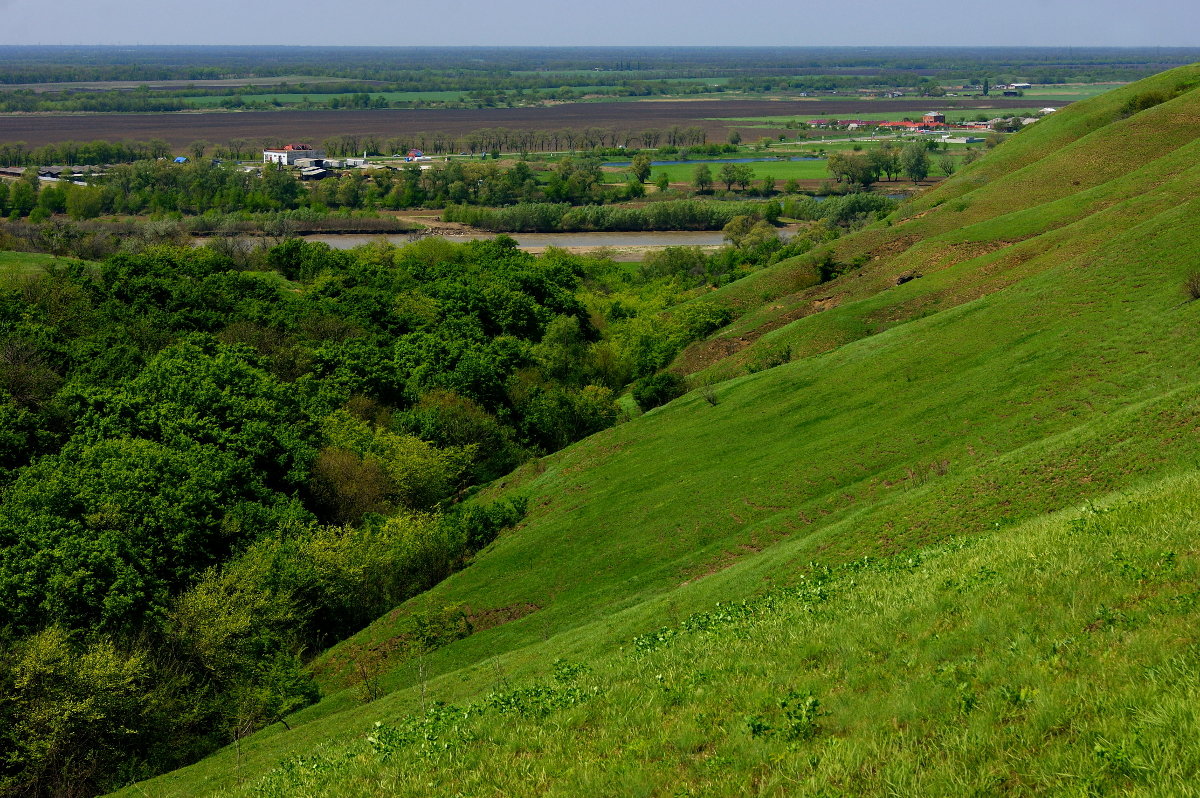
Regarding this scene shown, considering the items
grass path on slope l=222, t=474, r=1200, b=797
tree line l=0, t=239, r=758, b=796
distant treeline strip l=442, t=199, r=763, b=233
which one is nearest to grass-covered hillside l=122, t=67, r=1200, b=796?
grass path on slope l=222, t=474, r=1200, b=797

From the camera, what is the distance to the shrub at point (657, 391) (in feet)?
219

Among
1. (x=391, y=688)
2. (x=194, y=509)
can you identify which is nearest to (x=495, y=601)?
(x=391, y=688)

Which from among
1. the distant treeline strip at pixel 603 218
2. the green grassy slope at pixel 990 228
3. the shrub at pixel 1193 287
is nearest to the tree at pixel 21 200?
the distant treeline strip at pixel 603 218

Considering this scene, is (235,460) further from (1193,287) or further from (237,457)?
(1193,287)

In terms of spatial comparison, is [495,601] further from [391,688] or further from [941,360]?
[941,360]

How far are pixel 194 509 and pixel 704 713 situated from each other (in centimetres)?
3656

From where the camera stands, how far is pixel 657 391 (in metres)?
66.6

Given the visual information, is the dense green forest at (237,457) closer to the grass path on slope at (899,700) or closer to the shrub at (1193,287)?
the grass path on slope at (899,700)

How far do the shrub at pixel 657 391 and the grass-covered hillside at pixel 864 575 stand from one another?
10.6 feet

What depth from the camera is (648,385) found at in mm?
67312

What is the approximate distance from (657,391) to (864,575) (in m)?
43.6

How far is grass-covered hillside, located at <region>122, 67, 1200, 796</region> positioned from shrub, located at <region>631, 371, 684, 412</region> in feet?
10.6

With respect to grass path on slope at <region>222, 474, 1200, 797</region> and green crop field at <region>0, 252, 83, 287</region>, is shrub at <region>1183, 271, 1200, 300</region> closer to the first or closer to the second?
grass path on slope at <region>222, 474, 1200, 797</region>

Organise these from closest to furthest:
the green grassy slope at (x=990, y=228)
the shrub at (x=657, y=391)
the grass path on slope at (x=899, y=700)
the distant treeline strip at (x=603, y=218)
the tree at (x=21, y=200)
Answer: the grass path on slope at (x=899, y=700) < the green grassy slope at (x=990, y=228) < the shrub at (x=657, y=391) < the tree at (x=21, y=200) < the distant treeline strip at (x=603, y=218)
